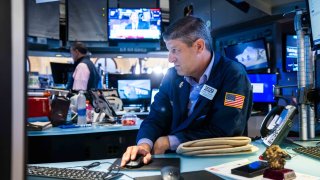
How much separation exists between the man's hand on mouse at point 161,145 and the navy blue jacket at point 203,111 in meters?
0.06

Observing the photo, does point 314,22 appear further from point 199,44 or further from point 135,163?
point 135,163

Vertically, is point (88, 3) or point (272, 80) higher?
point (88, 3)

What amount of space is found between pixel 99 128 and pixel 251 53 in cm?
242

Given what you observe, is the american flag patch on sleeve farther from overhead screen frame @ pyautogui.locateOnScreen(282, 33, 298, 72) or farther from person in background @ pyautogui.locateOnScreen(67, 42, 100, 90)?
person in background @ pyautogui.locateOnScreen(67, 42, 100, 90)

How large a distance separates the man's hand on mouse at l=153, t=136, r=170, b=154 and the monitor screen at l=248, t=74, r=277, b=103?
8.01 ft

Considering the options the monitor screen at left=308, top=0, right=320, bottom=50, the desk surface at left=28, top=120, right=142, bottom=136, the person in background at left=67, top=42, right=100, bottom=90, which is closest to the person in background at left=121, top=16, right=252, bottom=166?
the monitor screen at left=308, top=0, right=320, bottom=50

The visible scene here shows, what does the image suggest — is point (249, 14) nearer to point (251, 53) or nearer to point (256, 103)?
point (251, 53)

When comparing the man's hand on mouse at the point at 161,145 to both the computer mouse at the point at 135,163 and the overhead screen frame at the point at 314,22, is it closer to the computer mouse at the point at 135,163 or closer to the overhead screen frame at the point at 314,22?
the computer mouse at the point at 135,163

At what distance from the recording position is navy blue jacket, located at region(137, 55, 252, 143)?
1.58m

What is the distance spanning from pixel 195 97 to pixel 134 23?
159 inches

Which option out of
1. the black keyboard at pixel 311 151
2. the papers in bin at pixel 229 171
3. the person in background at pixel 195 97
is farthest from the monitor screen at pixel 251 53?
the papers in bin at pixel 229 171

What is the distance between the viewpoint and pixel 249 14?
4562 millimetres

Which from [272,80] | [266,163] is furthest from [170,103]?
[272,80]

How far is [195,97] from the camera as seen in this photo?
1.75 meters
